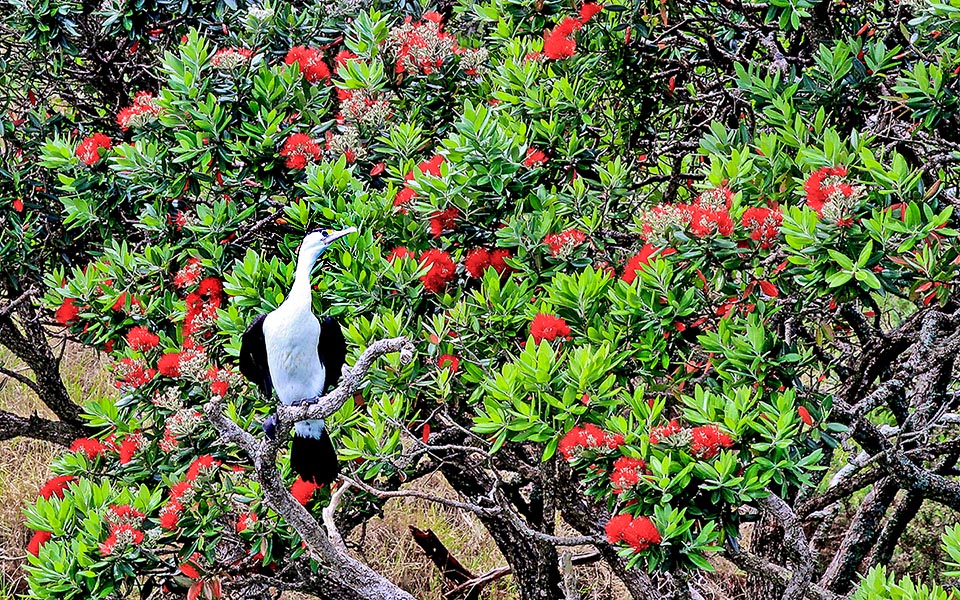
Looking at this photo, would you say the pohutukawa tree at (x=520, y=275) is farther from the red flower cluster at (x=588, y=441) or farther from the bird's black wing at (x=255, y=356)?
the bird's black wing at (x=255, y=356)

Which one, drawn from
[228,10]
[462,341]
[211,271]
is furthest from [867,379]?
[228,10]

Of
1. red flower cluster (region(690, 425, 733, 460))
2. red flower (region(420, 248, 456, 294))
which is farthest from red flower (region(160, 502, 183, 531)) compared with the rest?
red flower cluster (region(690, 425, 733, 460))

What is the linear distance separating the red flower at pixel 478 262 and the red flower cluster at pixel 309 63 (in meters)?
1.06

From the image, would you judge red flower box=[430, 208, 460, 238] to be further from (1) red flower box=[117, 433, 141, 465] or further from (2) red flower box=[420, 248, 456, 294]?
(1) red flower box=[117, 433, 141, 465]

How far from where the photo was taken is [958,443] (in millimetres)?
4113

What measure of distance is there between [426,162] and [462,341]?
625 mm

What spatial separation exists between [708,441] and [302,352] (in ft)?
4.15

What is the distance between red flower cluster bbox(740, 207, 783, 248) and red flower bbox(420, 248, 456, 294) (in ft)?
3.20

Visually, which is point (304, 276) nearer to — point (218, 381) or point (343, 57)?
point (218, 381)

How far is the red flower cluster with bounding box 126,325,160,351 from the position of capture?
3.59 meters

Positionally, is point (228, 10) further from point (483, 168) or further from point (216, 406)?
point (216, 406)

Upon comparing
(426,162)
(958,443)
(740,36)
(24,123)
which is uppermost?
(740,36)

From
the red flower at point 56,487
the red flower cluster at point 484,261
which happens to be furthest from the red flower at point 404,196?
the red flower at point 56,487

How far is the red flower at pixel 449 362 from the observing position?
3.23 meters
